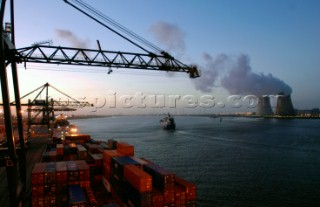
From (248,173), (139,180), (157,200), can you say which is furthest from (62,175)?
(248,173)

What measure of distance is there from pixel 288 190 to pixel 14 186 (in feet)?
118

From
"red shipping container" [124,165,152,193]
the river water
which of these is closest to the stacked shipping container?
"red shipping container" [124,165,152,193]

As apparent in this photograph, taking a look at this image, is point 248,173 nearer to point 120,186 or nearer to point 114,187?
point 114,187

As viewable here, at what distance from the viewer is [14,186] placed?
19.1 metres

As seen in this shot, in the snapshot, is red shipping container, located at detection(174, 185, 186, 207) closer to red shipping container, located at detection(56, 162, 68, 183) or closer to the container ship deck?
the container ship deck

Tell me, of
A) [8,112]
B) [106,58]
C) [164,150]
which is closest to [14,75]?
[8,112]

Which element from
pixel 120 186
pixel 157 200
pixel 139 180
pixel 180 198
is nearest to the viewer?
pixel 139 180

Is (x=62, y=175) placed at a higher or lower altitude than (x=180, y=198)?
higher

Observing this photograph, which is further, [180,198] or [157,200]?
[180,198]

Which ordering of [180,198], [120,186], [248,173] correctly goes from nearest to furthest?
[180,198] → [120,186] → [248,173]

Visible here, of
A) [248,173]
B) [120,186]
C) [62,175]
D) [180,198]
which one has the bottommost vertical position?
[248,173]

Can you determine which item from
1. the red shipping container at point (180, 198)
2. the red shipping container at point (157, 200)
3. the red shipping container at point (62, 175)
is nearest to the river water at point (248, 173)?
the red shipping container at point (180, 198)

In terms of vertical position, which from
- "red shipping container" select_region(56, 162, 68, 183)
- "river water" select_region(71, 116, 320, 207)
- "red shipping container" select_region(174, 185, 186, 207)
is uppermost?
"red shipping container" select_region(56, 162, 68, 183)

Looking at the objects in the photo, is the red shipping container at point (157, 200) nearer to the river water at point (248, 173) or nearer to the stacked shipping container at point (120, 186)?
the stacked shipping container at point (120, 186)
